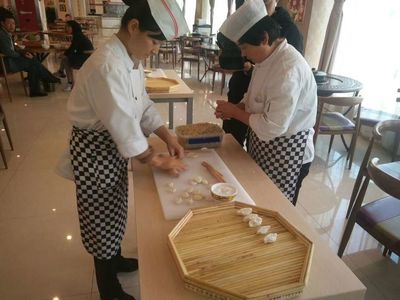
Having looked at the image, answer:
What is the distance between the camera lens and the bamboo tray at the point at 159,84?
2094mm

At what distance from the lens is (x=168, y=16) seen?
0.83 meters

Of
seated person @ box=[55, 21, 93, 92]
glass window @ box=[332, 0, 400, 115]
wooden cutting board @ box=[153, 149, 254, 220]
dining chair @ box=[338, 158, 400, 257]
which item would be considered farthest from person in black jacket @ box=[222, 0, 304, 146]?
seated person @ box=[55, 21, 93, 92]

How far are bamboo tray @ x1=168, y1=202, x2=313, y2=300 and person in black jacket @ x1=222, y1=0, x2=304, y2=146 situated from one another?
87cm

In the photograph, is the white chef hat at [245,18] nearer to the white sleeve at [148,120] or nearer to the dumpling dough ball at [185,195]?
the white sleeve at [148,120]

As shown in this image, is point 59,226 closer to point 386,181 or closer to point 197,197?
point 197,197

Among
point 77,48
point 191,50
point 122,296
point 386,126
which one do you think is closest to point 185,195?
point 122,296

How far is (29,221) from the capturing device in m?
1.88

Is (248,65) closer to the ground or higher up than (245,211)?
higher up

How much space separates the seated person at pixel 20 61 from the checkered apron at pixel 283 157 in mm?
3971

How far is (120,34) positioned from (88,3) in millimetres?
15083

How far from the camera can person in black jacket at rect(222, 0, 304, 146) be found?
59.0 inches

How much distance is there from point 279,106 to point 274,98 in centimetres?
3

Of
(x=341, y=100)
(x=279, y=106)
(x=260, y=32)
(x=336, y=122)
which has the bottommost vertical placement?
(x=336, y=122)

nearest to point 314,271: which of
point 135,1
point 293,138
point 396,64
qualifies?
point 293,138
